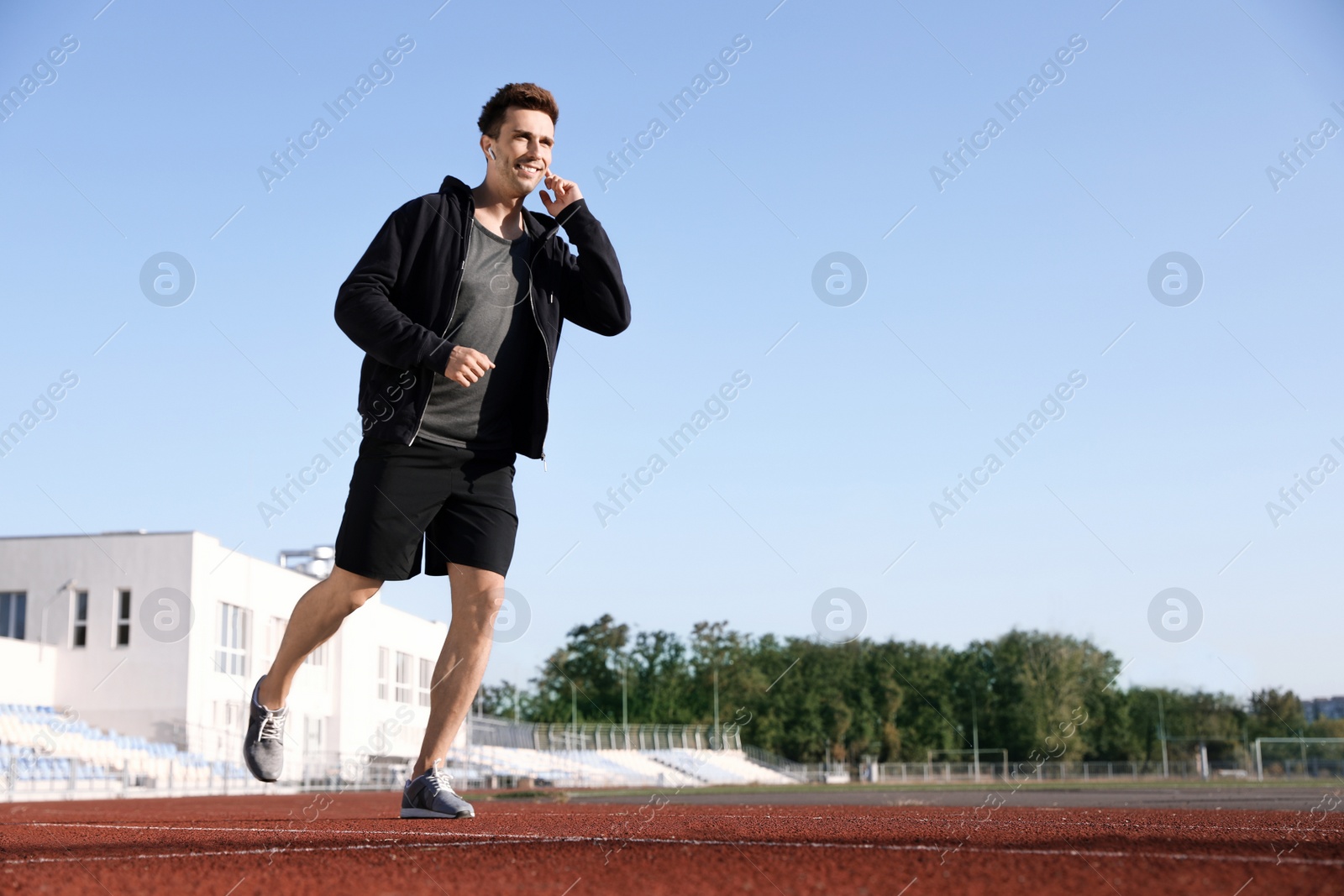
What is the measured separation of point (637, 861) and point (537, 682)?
82.7 metres

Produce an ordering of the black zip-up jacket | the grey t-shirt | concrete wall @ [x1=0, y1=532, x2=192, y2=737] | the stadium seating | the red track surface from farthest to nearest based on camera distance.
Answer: concrete wall @ [x1=0, y1=532, x2=192, y2=737]
the stadium seating
the grey t-shirt
the black zip-up jacket
the red track surface

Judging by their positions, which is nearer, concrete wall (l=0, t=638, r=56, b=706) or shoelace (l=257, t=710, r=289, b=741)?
shoelace (l=257, t=710, r=289, b=741)

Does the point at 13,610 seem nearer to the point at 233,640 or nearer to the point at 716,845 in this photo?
the point at 233,640

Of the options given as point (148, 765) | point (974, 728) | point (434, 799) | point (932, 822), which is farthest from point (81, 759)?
point (974, 728)

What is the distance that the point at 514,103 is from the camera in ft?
14.7

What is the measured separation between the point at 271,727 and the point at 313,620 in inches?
18.6

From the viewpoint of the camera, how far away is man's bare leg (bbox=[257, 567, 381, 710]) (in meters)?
4.16

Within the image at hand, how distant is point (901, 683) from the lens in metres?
83.8

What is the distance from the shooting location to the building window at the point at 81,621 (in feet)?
120

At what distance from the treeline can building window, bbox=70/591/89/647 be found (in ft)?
147

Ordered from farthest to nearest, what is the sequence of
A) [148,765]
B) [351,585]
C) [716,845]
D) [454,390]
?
[148,765], [454,390], [351,585], [716,845]

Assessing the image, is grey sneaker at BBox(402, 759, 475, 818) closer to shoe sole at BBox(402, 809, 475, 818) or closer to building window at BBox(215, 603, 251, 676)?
shoe sole at BBox(402, 809, 475, 818)

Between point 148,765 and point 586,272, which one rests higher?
point 586,272

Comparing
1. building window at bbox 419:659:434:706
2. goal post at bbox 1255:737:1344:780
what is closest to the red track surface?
building window at bbox 419:659:434:706
